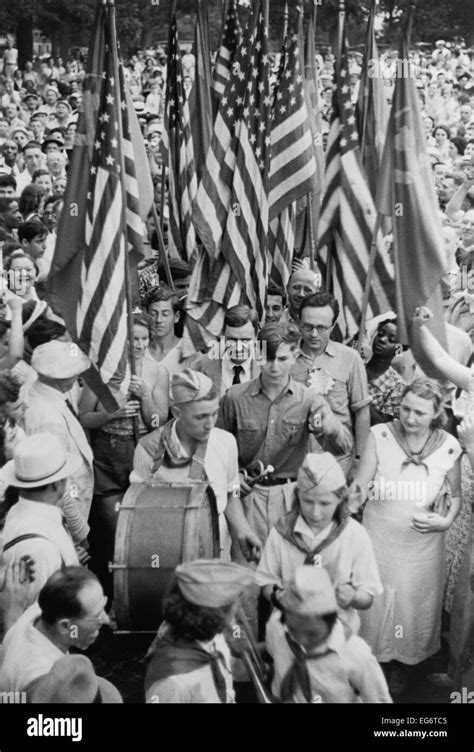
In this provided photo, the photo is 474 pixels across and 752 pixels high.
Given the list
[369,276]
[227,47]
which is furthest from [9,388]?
[227,47]

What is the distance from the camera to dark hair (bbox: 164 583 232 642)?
512cm

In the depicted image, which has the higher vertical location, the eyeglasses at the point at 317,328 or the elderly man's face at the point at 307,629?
the eyeglasses at the point at 317,328

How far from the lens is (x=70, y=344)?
7293mm

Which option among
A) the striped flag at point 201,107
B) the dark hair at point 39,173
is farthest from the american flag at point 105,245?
the dark hair at point 39,173

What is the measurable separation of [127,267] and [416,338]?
5.93ft

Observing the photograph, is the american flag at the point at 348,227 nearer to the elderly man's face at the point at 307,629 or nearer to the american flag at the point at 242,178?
the american flag at the point at 242,178

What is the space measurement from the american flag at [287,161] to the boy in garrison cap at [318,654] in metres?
4.21

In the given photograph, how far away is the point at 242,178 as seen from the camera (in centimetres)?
866

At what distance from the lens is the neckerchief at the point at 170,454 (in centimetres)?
641

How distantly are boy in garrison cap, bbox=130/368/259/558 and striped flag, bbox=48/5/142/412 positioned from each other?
2.59ft

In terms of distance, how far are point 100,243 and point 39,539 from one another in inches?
88.0

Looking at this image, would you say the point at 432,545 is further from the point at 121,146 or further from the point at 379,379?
the point at 121,146

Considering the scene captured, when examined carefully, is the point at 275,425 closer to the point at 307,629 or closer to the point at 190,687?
the point at 307,629
